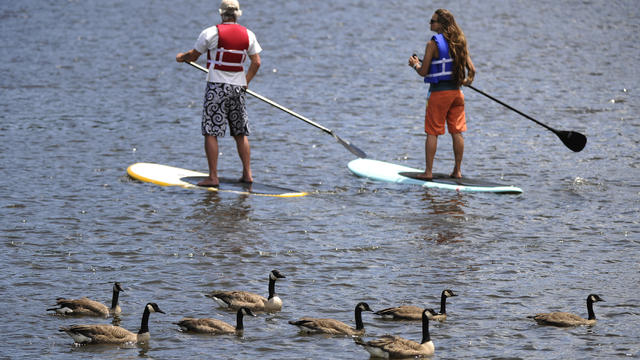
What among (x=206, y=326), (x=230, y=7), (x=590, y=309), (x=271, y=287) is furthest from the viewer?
(x=230, y=7)

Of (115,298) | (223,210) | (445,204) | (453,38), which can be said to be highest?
(453,38)

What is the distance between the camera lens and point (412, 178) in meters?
16.1

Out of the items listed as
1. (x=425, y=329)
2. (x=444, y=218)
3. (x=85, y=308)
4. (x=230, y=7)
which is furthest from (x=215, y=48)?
(x=425, y=329)

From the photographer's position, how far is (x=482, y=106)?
23500mm

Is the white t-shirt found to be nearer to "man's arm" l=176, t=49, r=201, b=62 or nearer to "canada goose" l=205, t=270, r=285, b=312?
"man's arm" l=176, t=49, r=201, b=62

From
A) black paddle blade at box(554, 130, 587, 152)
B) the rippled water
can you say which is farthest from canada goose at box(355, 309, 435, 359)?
black paddle blade at box(554, 130, 587, 152)

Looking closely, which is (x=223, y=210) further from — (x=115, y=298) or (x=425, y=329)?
(x=425, y=329)

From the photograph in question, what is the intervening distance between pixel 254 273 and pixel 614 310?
3.58 m

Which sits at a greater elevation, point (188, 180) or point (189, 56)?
point (189, 56)

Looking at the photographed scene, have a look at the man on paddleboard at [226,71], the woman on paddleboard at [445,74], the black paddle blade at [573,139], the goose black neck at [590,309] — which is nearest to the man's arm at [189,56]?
the man on paddleboard at [226,71]

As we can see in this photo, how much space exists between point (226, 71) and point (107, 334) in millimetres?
5816

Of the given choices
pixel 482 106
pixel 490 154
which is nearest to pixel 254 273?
pixel 490 154

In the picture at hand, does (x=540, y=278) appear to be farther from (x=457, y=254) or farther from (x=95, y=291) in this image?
(x=95, y=291)

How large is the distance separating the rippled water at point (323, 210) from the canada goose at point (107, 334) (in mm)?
116
